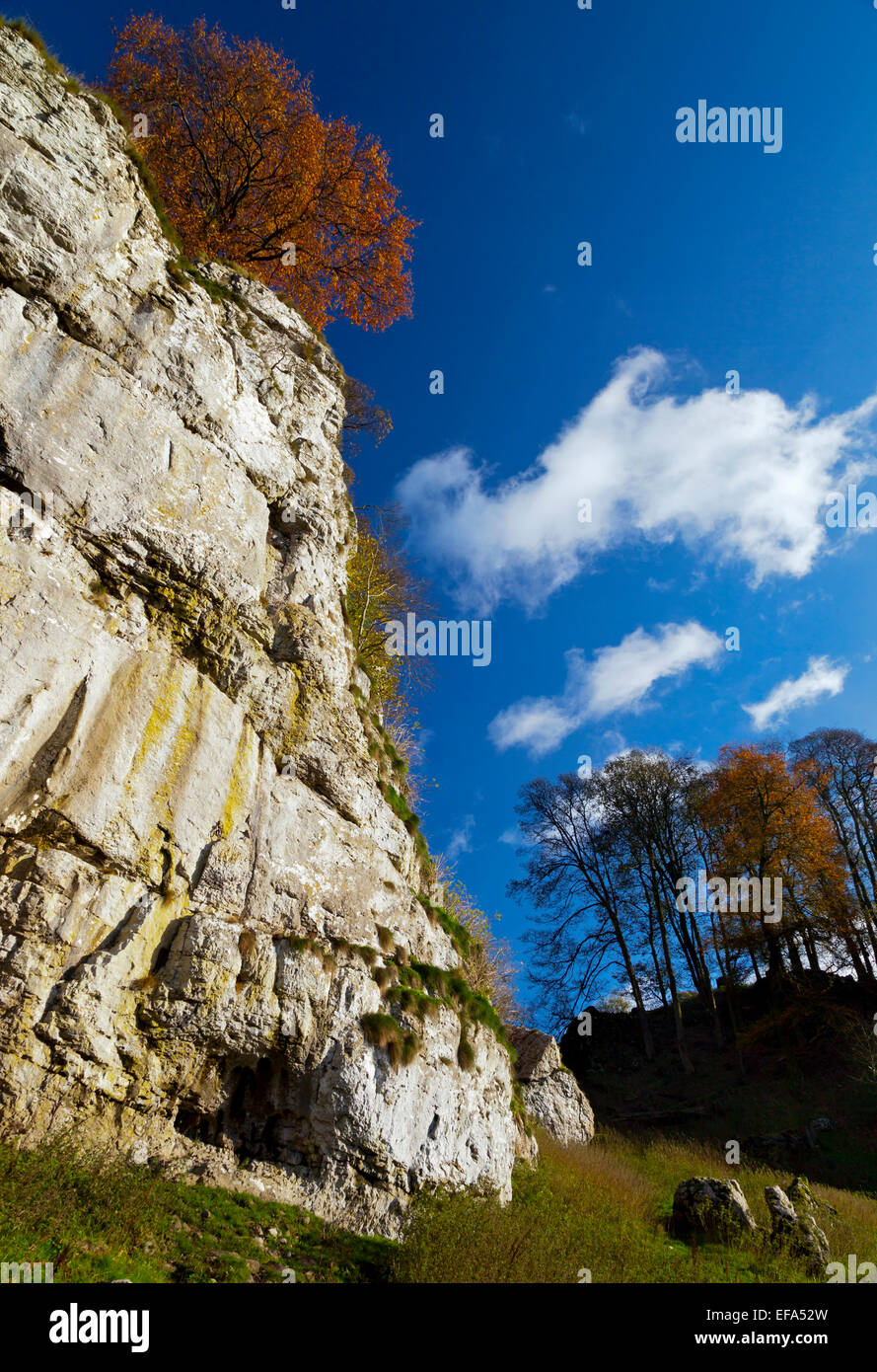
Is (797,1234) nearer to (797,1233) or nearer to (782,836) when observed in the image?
(797,1233)

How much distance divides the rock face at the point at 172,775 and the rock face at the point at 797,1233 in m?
4.42

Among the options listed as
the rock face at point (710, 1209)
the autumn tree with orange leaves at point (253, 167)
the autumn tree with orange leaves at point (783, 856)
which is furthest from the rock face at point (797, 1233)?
the autumn tree with orange leaves at point (253, 167)

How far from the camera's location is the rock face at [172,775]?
702 cm

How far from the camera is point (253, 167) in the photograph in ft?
52.6

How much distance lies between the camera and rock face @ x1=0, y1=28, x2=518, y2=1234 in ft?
23.0

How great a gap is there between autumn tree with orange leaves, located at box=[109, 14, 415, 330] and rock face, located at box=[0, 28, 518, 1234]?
20.0 ft

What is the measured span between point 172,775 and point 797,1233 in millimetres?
11763

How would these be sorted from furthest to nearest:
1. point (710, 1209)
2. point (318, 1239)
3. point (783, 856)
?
1. point (783, 856)
2. point (710, 1209)
3. point (318, 1239)

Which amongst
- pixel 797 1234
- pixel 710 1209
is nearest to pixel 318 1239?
pixel 710 1209

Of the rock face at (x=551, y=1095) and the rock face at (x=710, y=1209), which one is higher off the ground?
the rock face at (x=551, y=1095)

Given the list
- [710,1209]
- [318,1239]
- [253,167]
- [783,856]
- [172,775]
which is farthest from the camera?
[783,856]

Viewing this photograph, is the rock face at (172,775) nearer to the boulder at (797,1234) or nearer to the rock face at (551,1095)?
the boulder at (797,1234)

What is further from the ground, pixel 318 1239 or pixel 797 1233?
pixel 318 1239

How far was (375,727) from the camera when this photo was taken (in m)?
13.6
